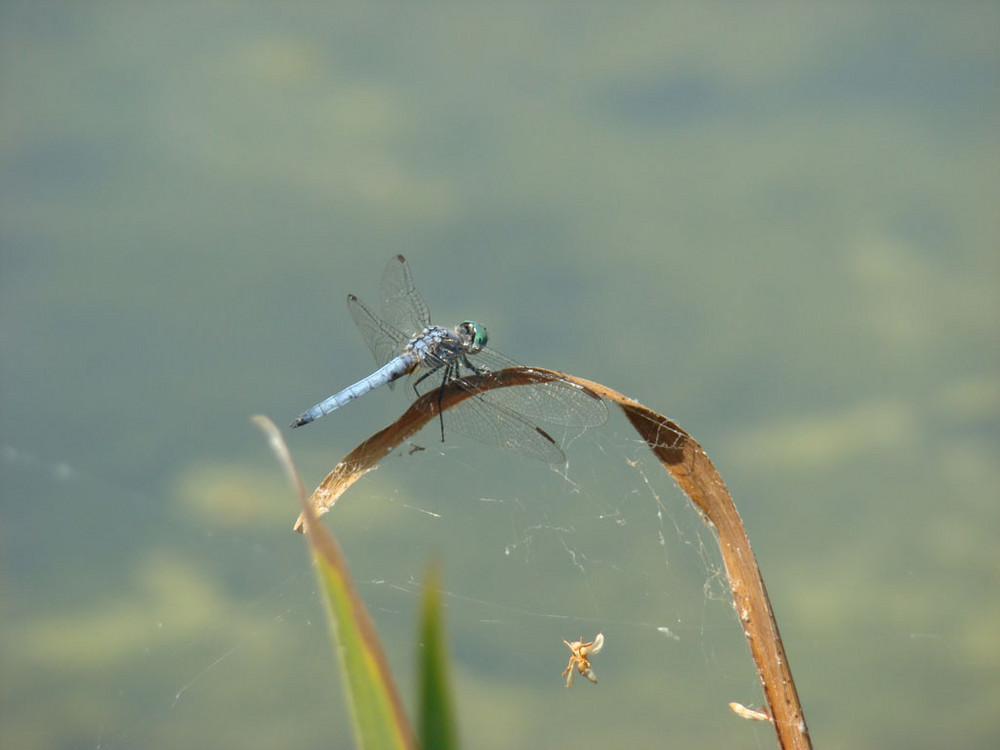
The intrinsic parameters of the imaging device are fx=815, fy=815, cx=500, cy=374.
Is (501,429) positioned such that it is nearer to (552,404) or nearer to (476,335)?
(552,404)

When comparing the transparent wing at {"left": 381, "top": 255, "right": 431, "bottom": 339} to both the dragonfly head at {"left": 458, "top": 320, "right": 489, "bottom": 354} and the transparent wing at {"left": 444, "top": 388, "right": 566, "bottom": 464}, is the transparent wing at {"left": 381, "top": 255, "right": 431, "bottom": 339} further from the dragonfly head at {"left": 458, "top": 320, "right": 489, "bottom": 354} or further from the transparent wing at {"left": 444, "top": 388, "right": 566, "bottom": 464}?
the transparent wing at {"left": 444, "top": 388, "right": 566, "bottom": 464}

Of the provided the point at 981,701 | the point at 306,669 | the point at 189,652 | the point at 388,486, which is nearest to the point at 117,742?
the point at 189,652

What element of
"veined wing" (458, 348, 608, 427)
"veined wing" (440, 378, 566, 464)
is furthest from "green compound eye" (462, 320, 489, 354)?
"veined wing" (440, 378, 566, 464)

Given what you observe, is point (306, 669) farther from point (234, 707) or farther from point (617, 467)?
point (617, 467)

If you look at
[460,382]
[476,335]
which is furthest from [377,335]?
[460,382]

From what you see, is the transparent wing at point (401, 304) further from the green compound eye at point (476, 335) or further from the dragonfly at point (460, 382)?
the green compound eye at point (476, 335)
